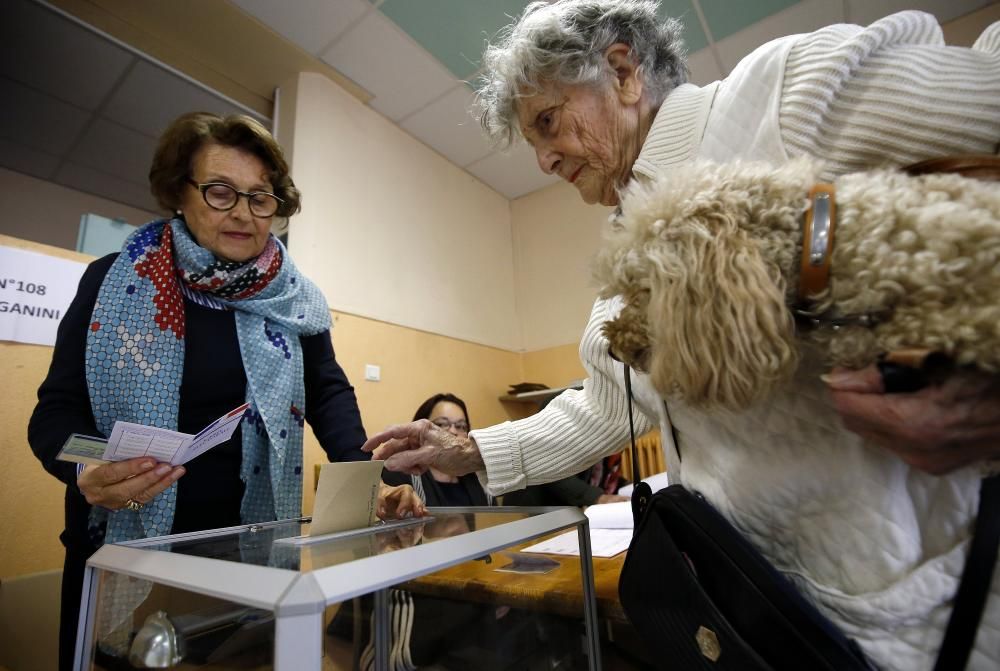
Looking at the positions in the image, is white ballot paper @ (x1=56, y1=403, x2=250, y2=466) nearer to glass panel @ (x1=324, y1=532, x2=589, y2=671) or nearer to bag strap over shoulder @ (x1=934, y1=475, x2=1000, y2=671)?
glass panel @ (x1=324, y1=532, x2=589, y2=671)

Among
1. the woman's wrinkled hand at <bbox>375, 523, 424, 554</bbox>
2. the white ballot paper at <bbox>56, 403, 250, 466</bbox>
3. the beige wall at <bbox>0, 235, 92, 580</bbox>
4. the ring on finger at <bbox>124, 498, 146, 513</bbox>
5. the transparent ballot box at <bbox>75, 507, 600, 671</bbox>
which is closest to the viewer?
the transparent ballot box at <bbox>75, 507, 600, 671</bbox>

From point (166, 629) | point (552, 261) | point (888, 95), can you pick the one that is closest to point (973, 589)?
point (888, 95)

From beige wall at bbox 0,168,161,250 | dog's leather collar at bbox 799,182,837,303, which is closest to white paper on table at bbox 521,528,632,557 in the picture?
dog's leather collar at bbox 799,182,837,303

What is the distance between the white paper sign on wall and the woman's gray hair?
1.75 m

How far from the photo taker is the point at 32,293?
1621 mm

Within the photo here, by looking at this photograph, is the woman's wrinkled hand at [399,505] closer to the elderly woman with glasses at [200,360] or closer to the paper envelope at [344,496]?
the elderly woman with glasses at [200,360]

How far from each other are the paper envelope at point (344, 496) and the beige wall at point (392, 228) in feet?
6.40

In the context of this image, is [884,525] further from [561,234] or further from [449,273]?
[561,234]

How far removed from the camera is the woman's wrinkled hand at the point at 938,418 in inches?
15.1

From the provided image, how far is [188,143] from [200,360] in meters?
0.51

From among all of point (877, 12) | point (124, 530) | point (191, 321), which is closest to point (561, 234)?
point (877, 12)

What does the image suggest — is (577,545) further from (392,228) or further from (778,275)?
(392,228)

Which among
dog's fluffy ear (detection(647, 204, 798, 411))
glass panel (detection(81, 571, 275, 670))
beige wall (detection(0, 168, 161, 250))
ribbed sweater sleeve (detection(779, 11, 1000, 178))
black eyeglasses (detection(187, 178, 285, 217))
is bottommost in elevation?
glass panel (detection(81, 571, 275, 670))

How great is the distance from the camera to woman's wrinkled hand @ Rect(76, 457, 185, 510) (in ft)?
2.21
